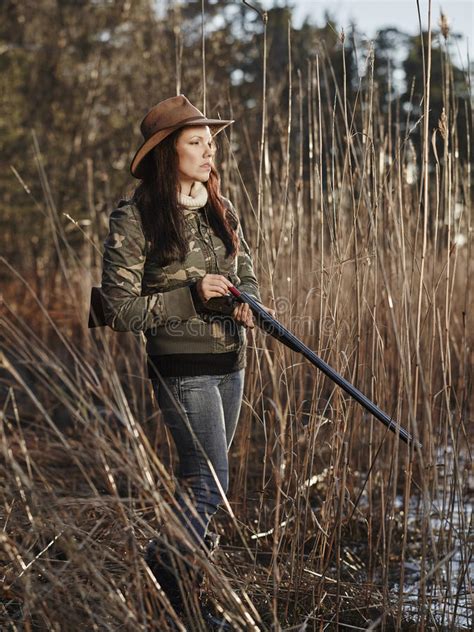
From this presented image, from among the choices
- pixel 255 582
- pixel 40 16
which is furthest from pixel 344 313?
pixel 40 16

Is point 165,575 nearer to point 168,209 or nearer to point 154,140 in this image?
point 168,209

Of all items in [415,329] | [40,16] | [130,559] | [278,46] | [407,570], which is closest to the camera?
[130,559]

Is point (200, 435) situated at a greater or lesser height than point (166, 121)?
lesser

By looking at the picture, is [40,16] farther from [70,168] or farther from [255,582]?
[255,582]

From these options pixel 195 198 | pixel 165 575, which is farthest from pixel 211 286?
pixel 165 575

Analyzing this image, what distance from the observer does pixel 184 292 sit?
2.18 metres

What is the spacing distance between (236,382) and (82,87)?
25.8ft

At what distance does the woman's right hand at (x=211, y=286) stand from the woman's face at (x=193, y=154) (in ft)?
0.97

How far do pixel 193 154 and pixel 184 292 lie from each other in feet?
1.22

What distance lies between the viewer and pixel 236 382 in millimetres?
2316

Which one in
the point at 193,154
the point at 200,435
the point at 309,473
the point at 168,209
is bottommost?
the point at 309,473

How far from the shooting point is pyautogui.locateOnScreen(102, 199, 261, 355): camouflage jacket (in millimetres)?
2141

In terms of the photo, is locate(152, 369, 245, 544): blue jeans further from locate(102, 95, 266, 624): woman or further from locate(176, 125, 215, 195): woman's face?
locate(176, 125, 215, 195): woman's face

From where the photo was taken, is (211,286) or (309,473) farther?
(309,473)
